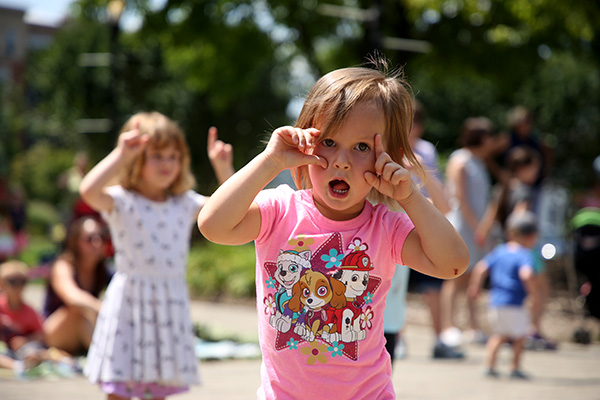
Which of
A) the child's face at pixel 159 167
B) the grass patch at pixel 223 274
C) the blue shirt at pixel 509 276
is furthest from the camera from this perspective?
the grass patch at pixel 223 274

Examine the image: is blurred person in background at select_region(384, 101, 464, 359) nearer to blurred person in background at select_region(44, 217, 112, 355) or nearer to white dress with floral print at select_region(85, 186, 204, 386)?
white dress with floral print at select_region(85, 186, 204, 386)

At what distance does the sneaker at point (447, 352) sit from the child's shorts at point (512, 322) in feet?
2.75

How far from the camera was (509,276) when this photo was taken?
270 inches

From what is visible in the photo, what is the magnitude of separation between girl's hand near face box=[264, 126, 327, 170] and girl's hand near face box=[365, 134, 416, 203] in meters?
0.17

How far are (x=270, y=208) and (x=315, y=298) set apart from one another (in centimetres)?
33

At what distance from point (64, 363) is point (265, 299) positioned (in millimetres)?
4755

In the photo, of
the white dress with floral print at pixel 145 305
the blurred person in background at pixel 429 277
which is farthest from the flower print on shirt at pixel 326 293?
the white dress with floral print at pixel 145 305

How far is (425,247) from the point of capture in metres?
2.55

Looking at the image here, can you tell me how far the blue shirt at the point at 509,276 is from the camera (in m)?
6.77

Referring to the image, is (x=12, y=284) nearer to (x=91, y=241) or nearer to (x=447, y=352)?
(x=91, y=241)

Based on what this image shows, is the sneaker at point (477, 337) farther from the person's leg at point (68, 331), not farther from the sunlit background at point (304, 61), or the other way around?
the person's leg at point (68, 331)

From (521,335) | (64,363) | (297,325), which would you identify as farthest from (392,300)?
(64,363)

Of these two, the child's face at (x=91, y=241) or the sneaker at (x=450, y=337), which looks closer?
the child's face at (x=91, y=241)

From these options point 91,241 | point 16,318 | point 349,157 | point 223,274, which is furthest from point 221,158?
point 223,274
